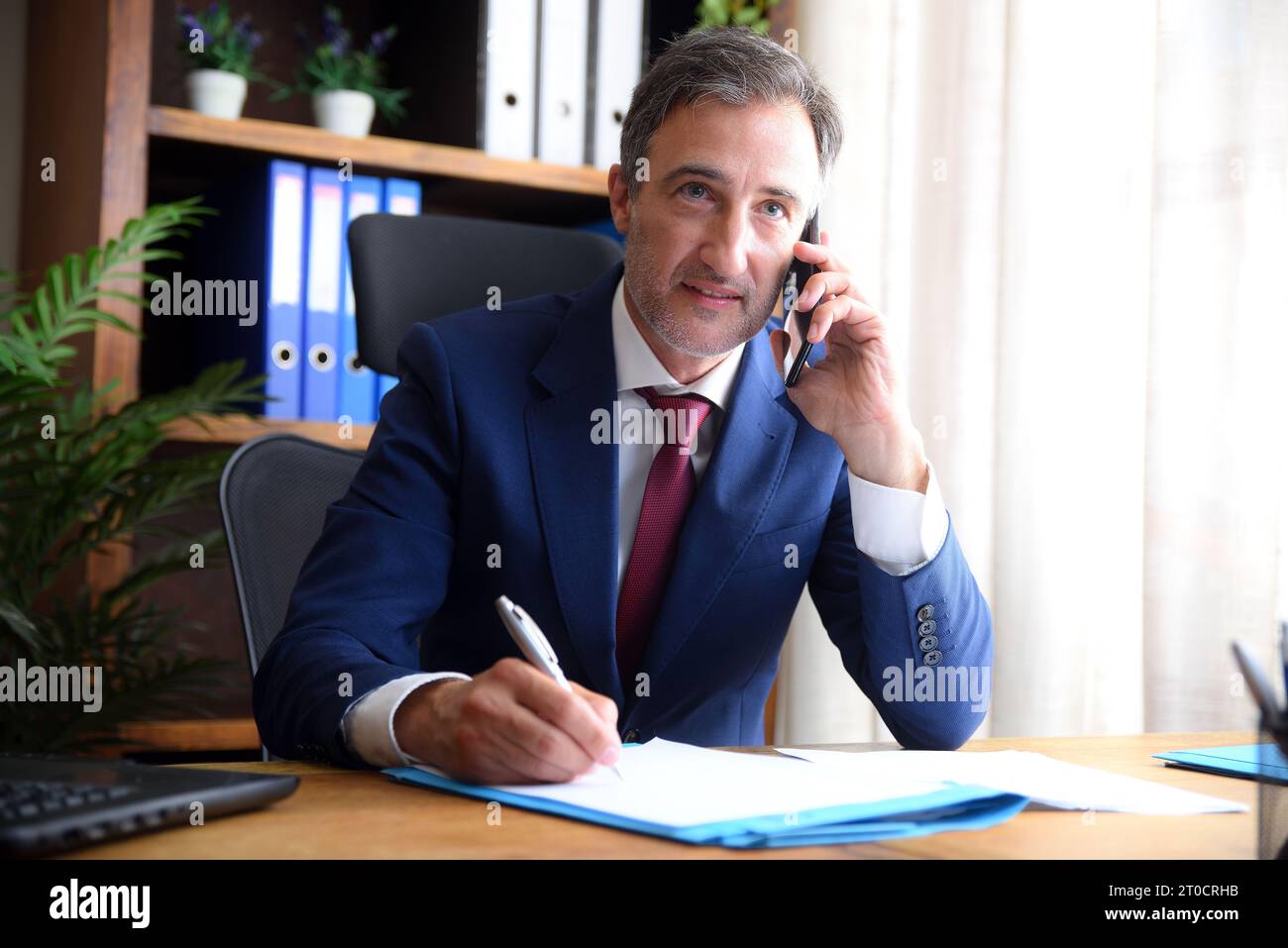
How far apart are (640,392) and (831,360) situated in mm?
215

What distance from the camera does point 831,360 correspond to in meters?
1.40

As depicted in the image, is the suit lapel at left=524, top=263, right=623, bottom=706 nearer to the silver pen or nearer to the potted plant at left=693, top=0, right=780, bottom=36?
the silver pen

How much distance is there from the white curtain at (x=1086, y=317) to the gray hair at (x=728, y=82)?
1.70ft

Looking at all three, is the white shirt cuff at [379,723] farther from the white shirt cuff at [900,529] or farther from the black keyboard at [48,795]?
the white shirt cuff at [900,529]

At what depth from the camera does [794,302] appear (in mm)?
1393

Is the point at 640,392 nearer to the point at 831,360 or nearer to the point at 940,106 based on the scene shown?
the point at 831,360

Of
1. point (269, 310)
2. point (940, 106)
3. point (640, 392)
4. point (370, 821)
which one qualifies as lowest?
point (370, 821)

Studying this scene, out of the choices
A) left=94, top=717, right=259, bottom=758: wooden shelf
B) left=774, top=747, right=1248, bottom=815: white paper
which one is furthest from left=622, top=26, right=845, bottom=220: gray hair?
left=94, top=717, right=259, bottom=758: wooden shelf

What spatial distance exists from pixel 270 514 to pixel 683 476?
0.49 meters

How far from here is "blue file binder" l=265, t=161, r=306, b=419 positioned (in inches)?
86.8

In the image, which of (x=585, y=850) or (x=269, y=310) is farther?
(x=269, y=310)

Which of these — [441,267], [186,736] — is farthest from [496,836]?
[186,736]

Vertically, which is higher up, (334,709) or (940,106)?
Result: (940,106)

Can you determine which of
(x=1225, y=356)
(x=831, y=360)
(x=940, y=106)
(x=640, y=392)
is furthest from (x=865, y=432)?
(x=940, y=106)
